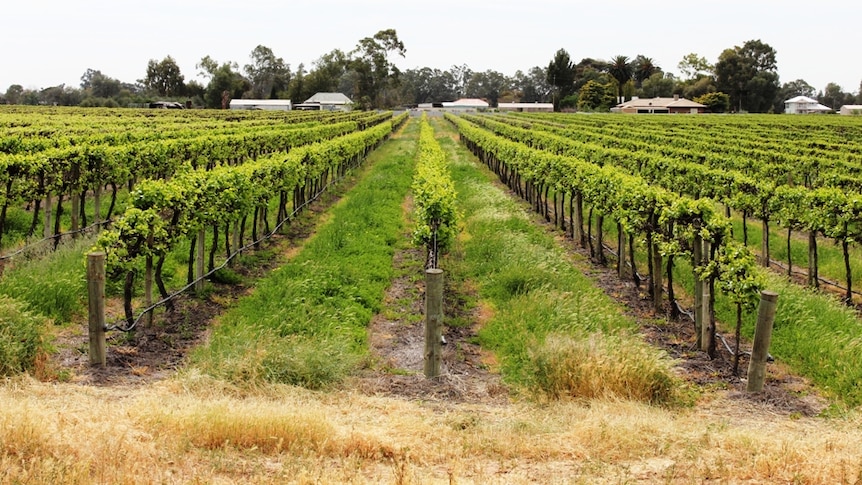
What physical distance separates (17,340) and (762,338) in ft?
27.2

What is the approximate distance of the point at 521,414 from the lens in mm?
6895

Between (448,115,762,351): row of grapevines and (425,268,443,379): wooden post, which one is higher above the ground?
(448,115,762,351): row of grapevines

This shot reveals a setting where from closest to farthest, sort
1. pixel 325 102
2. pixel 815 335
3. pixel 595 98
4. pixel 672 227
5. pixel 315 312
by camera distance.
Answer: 1. pixel 815 335
2. pixel 315 312
3. pixel 672 227
4. pixel 595 98
5. pixel 325 102

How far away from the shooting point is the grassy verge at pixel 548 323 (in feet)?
25.1

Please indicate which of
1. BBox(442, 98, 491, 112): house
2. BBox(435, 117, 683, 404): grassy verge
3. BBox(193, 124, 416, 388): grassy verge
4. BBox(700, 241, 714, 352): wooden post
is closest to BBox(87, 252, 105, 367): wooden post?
BBox(193, 124, 416, 388): grassy verge

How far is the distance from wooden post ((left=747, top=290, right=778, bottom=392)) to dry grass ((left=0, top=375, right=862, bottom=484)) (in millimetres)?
1238

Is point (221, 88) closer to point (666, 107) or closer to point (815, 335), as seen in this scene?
point (666, 107)

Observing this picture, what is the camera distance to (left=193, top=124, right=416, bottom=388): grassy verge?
7.66 meters

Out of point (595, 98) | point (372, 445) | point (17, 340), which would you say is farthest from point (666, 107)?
point (372, 445)

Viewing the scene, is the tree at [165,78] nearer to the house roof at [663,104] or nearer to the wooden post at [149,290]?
the house roof at [663,104]

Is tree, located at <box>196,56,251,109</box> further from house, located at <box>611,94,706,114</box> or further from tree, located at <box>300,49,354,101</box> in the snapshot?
house, located at <box>611,94,706,114</box>

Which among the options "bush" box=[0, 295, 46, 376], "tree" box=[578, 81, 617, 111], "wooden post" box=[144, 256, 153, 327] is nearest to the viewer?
"bush" box=[0, 295, 46, 376]

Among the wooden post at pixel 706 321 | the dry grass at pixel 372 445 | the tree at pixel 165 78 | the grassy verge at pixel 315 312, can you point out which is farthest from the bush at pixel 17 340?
the tree at pixel 165 78

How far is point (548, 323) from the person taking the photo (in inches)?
A: 403
